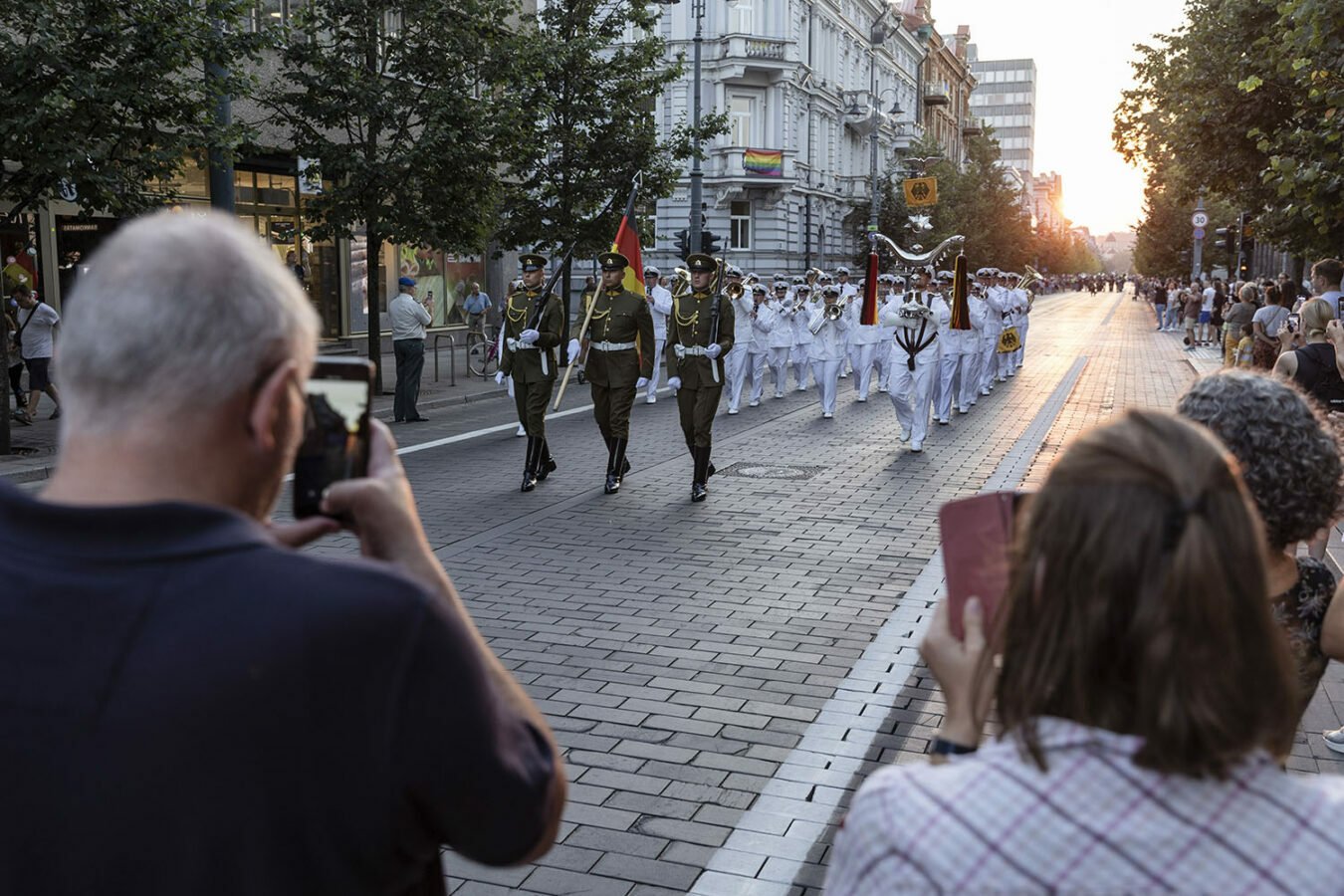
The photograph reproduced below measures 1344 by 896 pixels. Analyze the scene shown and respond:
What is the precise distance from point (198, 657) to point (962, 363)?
1879 cm

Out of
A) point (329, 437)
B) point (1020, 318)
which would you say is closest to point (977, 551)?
point (329, 437)

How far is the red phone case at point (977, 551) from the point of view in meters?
1.74

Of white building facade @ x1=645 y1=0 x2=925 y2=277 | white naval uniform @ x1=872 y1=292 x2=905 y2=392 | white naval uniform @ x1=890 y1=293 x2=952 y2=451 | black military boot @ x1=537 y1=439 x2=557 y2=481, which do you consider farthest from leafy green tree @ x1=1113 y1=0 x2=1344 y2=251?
white building facade @ x1=645 y1=0 x2=925 y2=277

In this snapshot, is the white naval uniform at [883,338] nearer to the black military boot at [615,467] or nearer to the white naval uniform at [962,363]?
the white naval uniform at [962,363]

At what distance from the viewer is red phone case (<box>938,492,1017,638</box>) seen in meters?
1.74

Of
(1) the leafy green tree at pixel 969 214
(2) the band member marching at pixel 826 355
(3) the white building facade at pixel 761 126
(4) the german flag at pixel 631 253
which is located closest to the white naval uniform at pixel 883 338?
(2) the band member marching at pixel 826 355

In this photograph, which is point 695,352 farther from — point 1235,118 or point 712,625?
point 1235,118

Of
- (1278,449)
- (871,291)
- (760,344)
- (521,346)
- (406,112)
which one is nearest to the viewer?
(1278,449)

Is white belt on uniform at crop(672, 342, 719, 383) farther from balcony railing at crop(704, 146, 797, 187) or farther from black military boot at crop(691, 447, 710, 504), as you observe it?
balcony railing at crop(704, 146, 797, 187)

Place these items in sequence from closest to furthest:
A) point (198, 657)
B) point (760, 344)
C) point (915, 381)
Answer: point (198, 657) < point (915, 381) < point (760, 344)

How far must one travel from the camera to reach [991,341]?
2206 centimetres

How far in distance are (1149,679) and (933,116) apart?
97241 millimetres

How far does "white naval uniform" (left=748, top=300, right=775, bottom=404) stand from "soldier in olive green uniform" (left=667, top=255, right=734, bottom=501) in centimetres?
854

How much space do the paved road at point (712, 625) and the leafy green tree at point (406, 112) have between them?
5675mm
